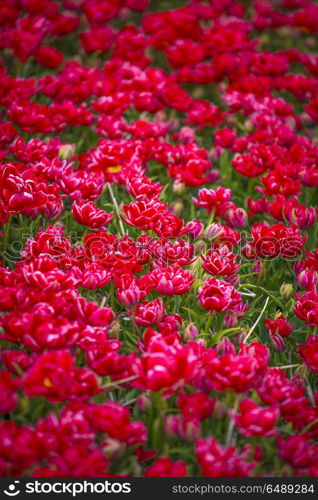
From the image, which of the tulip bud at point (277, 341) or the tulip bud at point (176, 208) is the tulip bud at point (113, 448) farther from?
the tulip bud at point (176, 208)

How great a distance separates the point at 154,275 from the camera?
2.22 m

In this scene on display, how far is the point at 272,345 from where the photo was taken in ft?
7.59

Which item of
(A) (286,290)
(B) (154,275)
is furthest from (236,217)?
(B) (154,275)

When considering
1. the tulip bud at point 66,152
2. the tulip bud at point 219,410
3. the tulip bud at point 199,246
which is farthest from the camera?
the tulip bud at point 66,152

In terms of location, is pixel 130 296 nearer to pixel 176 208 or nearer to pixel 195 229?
pixel 195 229

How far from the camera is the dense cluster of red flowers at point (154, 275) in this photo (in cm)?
174

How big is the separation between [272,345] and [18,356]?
946 mm

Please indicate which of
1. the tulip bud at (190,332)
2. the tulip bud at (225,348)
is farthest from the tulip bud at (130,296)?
the tulip bud at (225,348)

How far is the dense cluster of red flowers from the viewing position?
174 cm

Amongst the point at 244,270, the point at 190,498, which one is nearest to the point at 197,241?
the point at 244,270

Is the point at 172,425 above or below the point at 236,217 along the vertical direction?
above

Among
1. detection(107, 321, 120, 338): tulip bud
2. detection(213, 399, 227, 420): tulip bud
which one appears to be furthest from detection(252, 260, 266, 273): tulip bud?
detection(213, 399, 227, 420): tulip bud

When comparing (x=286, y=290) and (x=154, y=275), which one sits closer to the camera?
(x=154, y=275)

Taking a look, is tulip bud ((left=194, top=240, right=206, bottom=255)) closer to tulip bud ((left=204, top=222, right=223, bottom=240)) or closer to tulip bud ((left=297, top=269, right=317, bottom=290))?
tulip bud ((left=204, top=222, right=223, bottom=240))
